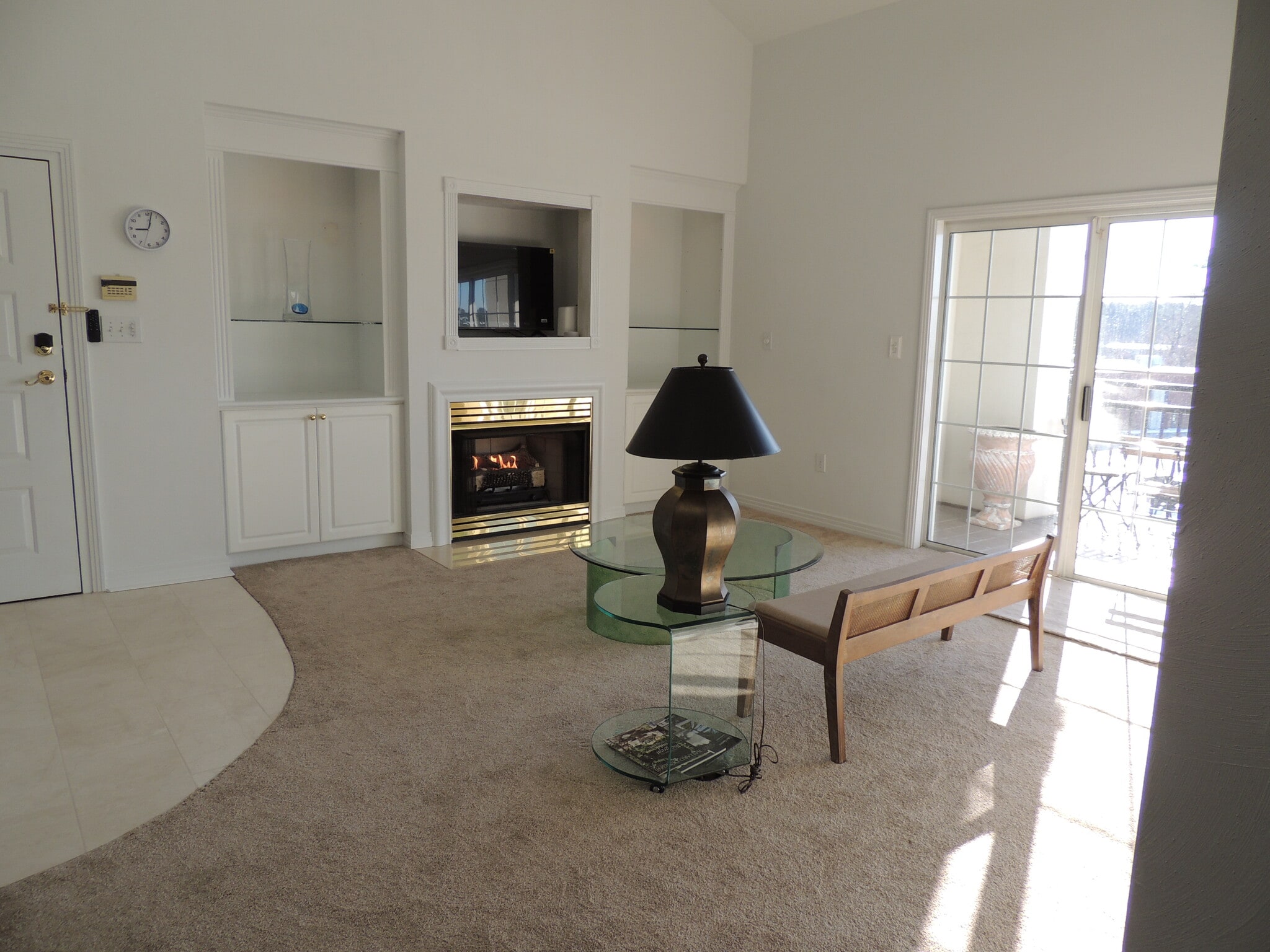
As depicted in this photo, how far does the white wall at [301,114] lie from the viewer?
4.10m

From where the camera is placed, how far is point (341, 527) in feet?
16.9

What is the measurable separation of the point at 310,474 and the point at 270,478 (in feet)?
0.72

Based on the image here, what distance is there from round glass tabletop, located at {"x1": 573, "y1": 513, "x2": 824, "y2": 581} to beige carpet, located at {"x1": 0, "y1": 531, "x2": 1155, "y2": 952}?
45 centimetres

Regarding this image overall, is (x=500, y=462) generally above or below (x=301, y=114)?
below

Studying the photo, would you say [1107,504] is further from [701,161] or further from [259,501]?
[259,501]

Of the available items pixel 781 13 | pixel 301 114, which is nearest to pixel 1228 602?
pixel 301 114

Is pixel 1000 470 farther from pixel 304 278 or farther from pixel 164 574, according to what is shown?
pixel 164 574

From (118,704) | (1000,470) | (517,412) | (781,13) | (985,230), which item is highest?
(781,13)

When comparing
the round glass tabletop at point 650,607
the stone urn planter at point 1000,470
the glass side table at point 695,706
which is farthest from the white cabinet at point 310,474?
the stone urn planter at point 1000,470

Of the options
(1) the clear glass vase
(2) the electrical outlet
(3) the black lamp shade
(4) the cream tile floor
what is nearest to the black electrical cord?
(3) the black lamp shade

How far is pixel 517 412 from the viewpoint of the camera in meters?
5.61

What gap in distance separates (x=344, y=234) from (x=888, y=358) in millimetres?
3506

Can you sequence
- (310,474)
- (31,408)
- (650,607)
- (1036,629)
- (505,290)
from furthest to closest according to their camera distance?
1. (505,290)
2. (310,474)
3. (31,408)
4. (1036,629)
5. (650,607)

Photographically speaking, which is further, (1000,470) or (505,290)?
(505,290)
